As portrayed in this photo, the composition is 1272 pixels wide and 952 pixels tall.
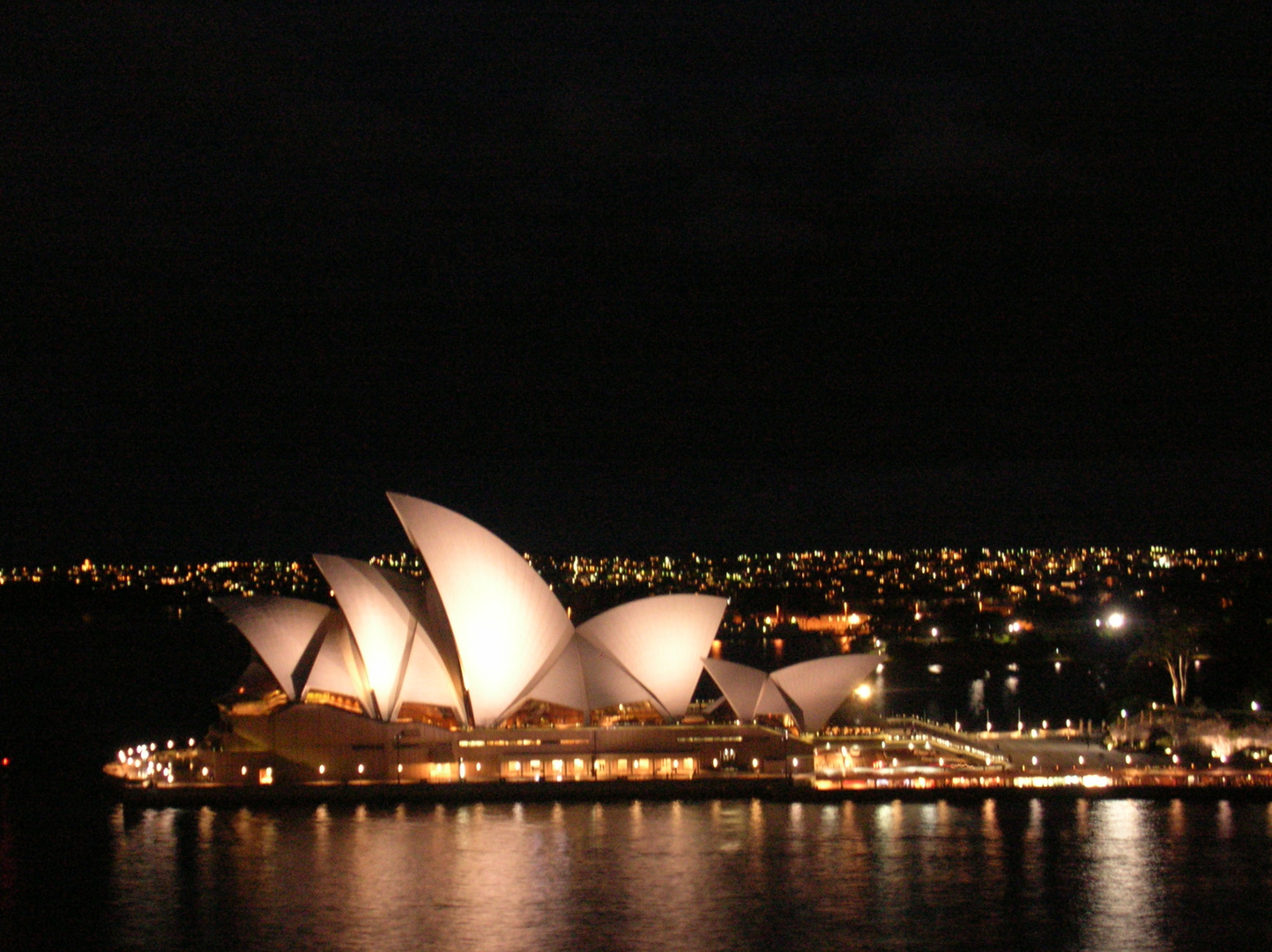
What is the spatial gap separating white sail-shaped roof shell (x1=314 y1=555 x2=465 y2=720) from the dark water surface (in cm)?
335

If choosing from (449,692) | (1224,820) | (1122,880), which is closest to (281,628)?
(449,692)

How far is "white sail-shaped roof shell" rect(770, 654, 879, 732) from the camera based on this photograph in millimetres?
43375

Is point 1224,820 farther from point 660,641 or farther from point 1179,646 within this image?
point 1179,646

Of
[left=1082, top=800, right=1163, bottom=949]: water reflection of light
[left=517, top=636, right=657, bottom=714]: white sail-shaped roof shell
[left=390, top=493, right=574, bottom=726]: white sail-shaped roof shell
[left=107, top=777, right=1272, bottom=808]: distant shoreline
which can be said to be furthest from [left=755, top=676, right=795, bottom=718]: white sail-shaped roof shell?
[left=1082, top=800, right=1163, bottom=949]: water reflection of light

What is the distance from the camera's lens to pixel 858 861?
31.2m

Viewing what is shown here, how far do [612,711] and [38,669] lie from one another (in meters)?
68.7

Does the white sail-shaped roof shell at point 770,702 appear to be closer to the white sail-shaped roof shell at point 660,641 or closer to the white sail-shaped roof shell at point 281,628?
the white sail-shaped roof shell at point 660,641

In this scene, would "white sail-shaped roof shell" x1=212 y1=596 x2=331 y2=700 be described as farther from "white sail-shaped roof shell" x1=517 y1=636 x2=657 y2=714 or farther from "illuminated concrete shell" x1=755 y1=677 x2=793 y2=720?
"illuminated concrete shell" x1=755 y1=677 x2=793 y2=720

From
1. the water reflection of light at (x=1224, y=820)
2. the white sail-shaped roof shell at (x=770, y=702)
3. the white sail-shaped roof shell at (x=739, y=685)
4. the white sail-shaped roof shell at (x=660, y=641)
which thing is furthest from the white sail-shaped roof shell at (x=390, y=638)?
the water reflection of light at (x=1224, y=820)

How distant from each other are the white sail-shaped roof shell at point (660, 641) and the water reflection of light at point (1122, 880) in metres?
11.6

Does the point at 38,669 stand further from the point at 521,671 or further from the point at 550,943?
the point at 550,943

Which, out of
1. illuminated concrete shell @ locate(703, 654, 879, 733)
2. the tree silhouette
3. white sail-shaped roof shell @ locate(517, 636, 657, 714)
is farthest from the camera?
the tree silhouette

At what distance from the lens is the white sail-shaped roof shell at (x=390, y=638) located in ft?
126

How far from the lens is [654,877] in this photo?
2992 centimetres
